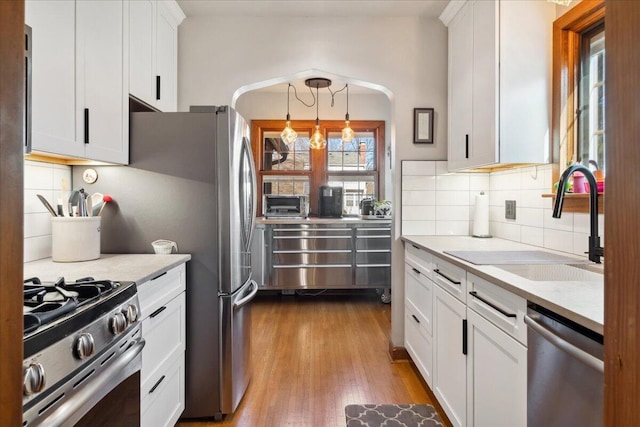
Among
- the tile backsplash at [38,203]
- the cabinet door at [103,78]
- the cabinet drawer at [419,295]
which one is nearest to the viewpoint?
the cabinet door at [103,78]

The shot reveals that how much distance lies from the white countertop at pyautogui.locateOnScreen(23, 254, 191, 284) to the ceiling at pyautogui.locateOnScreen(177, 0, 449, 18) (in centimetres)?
172

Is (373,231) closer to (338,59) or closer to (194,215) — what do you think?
(338,59)

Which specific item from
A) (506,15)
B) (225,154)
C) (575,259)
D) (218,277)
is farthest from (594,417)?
(506,15)

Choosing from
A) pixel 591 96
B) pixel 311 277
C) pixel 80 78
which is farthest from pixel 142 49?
pixel 311 277

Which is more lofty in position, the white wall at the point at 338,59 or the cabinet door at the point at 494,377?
the white wall at the point at 338,59

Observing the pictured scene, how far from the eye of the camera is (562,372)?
985 mm

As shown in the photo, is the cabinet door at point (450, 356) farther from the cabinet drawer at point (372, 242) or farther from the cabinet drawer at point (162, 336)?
the cabinet drawer at point (372, 242)

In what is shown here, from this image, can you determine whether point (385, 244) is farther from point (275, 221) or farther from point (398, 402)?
point (398, 402)

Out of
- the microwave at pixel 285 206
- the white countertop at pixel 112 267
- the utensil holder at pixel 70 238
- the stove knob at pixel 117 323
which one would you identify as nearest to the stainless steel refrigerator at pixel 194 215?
the white countertop at pixel 112 267

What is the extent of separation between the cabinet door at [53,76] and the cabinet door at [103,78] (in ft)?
0.17

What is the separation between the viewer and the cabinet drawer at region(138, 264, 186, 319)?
55.8 inches

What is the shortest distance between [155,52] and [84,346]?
6.20 feet

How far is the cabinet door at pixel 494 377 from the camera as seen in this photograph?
1181 mm

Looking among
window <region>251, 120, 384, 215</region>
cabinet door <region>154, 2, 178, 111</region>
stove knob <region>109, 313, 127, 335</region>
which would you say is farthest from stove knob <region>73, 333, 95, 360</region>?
window <region>251, 120, 384, 215</region>
